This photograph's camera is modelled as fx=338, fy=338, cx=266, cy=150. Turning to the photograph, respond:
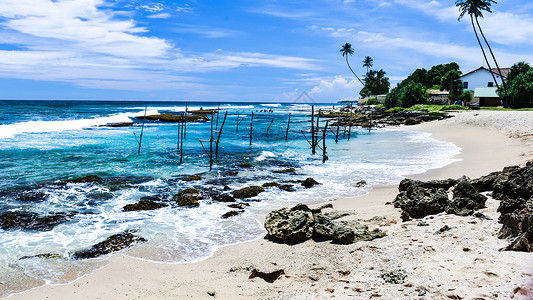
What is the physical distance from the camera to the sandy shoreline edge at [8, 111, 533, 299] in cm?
498

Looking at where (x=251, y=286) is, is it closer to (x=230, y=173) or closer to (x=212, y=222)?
(x=212, y=222)

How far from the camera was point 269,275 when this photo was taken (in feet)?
21.6

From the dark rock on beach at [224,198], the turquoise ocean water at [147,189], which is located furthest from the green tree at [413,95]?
the dark rock on beach at [224,198]

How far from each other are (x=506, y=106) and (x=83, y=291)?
192ft

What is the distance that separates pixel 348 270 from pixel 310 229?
2386 mm

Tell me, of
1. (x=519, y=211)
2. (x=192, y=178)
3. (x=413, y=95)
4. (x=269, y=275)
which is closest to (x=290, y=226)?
(x=269, y=275)

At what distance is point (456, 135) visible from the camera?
3394 centimetres

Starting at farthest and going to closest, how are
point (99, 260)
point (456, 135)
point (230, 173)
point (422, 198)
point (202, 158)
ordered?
1. point (456, 135)
2. point (202, 158)
3. point (230, 173)
4. point (422, 198)
5. point (99, 260)

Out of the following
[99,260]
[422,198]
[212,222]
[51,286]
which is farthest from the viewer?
[212,222]

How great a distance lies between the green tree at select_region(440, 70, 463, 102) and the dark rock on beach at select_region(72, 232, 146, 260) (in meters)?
66.7

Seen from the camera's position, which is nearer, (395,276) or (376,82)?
(395,276)

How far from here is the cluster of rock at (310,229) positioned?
25.2 ft

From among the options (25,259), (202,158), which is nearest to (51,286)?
(25,259)

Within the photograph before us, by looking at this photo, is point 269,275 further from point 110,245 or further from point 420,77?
point 420,77
